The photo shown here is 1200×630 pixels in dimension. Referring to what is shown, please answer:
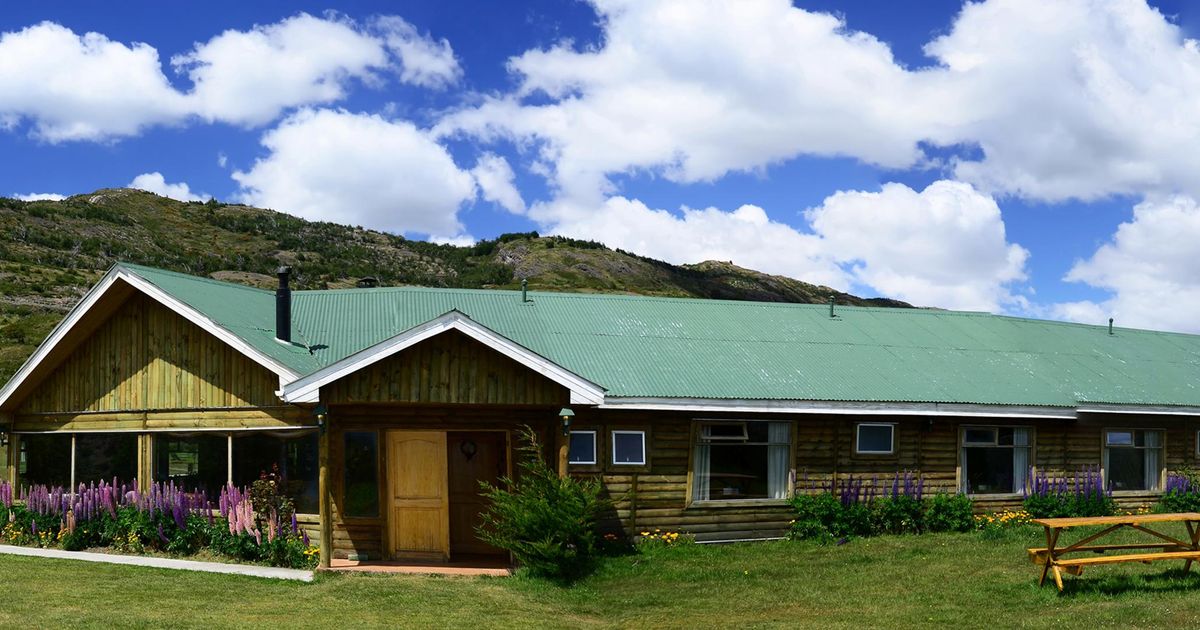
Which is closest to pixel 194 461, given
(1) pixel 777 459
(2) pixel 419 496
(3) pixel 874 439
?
(2) pixel 419 496

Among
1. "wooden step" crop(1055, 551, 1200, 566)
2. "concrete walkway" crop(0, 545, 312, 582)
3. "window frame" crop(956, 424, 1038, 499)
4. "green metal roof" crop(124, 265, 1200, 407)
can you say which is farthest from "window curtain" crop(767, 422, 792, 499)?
"concrete walkway" crop(0, 545, 312, 582)

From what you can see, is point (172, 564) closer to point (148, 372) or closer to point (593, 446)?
→ point (148, 372)

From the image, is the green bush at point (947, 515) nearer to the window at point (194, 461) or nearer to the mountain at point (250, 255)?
the window at point (194, 461)

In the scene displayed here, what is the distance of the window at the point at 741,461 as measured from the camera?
18.8 meters

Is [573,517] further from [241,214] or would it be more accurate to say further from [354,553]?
[241,214]

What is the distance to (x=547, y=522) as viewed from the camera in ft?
51.4

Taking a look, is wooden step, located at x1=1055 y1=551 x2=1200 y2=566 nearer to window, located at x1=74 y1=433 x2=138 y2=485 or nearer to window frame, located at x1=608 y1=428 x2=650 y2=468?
window frame, located at x1=608 y1=428 x2=650 y2=468

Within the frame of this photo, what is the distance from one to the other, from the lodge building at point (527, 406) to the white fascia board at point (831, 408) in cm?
4

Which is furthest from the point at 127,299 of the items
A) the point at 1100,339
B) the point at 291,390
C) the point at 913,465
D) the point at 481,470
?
the point at 1100,339

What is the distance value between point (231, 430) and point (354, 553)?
A: 290cm

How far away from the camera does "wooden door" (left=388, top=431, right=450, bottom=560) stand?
17328 millimetres

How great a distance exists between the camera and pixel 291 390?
15.8 metres

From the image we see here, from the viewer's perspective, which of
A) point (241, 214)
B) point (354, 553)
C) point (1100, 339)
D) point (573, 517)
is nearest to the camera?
point (573, 517)

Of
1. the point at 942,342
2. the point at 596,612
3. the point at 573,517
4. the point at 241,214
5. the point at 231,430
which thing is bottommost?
the point at 596,612
